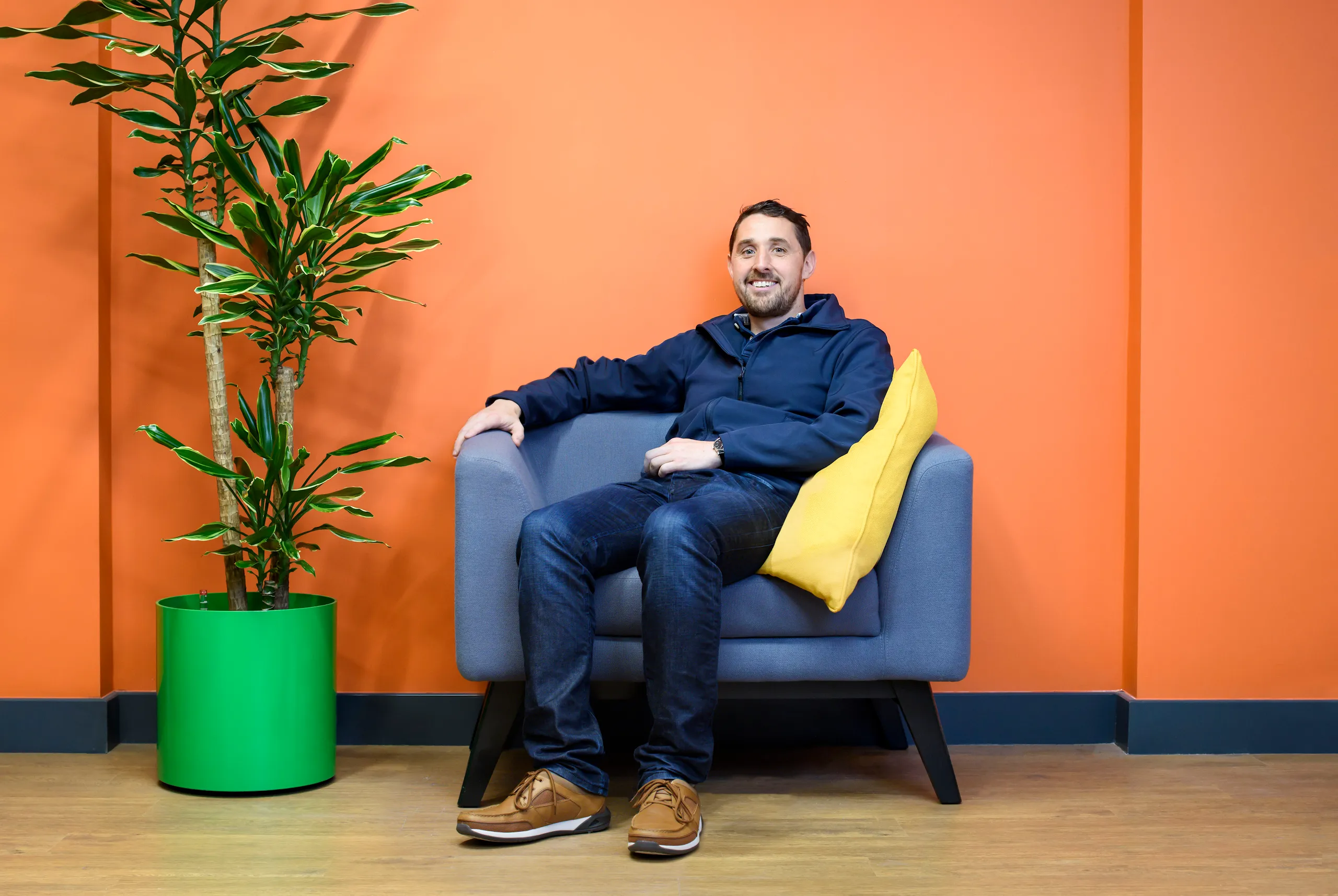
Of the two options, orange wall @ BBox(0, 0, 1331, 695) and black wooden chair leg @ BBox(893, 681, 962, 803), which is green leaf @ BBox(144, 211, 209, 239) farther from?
black wooden chair leg @ BBox(893, 681, 962, 803)

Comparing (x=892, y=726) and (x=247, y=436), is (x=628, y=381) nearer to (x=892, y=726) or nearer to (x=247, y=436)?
(x=247, y=436)

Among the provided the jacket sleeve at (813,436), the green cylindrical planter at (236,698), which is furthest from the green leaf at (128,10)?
the jacket sleeve at (813,436)

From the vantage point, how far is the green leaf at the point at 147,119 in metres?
2.11

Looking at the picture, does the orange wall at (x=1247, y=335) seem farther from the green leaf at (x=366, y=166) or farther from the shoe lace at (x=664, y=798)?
the green leaf at (x=366, y=166)

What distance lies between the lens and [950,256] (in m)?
2.58

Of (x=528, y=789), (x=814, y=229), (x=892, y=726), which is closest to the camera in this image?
(x=528, y=789)

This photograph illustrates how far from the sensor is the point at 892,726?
2469 mm

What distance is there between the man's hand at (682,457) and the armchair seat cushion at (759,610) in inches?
9.9

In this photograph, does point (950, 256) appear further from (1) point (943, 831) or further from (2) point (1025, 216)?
(1) point (943, 831)

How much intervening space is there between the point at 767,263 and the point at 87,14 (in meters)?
1.50

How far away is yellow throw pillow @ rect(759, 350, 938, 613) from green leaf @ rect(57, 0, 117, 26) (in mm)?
1719

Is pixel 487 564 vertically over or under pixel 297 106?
under

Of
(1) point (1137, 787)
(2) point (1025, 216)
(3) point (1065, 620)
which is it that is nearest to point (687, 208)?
(2) point (1025, 216)

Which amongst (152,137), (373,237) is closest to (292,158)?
(373,237)
